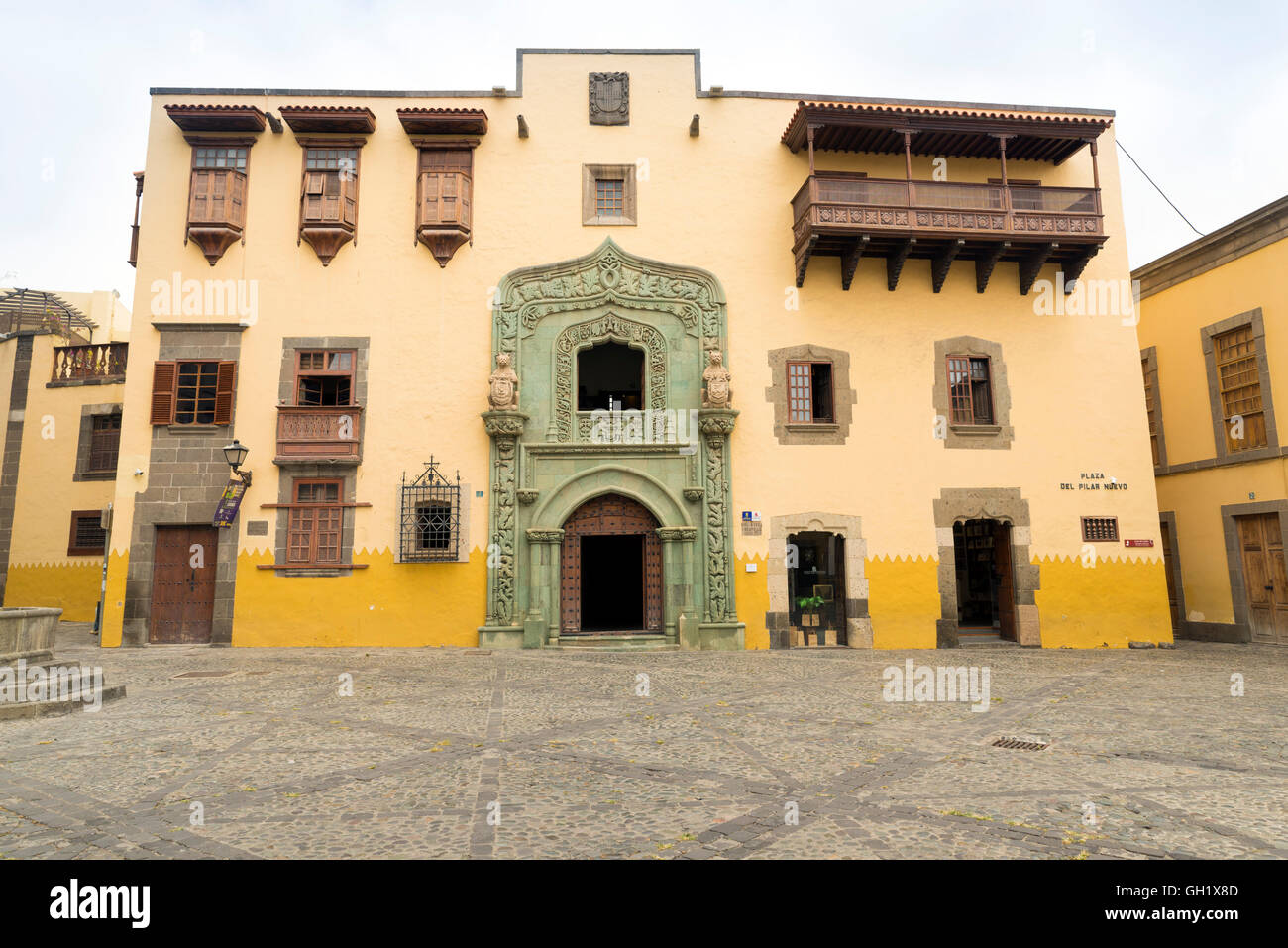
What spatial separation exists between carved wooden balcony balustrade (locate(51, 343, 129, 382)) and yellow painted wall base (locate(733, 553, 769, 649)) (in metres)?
18.9

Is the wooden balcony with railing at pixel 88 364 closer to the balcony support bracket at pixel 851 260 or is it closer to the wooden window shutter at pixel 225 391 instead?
the wooden window shutter at pixel 225 391

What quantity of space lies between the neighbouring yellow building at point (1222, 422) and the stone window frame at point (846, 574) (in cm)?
905

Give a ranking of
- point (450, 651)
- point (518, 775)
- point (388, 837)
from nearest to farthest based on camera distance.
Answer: point (388, 837)
point (518, 775)
point (450, 651)

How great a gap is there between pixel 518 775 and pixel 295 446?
12.7 metres

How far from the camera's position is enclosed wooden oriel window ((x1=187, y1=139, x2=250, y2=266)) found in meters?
17.0

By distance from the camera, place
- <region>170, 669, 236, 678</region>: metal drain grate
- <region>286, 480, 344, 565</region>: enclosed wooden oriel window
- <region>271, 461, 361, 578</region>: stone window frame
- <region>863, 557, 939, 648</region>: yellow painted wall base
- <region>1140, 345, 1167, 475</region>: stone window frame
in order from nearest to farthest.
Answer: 1. <region>170, 669, 236, 678</region>: metal drain grate
2. <region>271, 461, 361, 578</region>: stone window frame
3. <region>286, 480, 344, 565</region>: enclosed wooden oriel window
4. <region>863, 557, 939, 648</region>: yellow painted wall base
5. <region>1140, 345, 1167, 475</region>: stone window frame

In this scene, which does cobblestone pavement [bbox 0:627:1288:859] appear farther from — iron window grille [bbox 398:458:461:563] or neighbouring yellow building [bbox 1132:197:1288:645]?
neighbouring yellow building [bbox 1132:197:1288:645]

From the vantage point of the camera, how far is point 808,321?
57.6 ft

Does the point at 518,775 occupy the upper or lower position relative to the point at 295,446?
lower

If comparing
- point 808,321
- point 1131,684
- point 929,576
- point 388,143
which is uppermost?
point 388,143

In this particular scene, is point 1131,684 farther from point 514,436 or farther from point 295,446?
point 295,446

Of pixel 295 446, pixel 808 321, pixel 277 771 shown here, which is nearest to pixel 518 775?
pixel 277 771

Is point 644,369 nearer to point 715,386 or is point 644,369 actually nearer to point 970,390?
point 715,386

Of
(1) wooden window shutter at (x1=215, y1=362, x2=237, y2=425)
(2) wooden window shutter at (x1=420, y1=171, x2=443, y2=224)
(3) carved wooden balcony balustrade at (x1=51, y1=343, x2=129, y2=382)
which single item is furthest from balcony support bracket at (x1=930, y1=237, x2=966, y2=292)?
(3) carved wooden balcony balustrade at (x1=51, y1=343, x2=129, y2=382)
